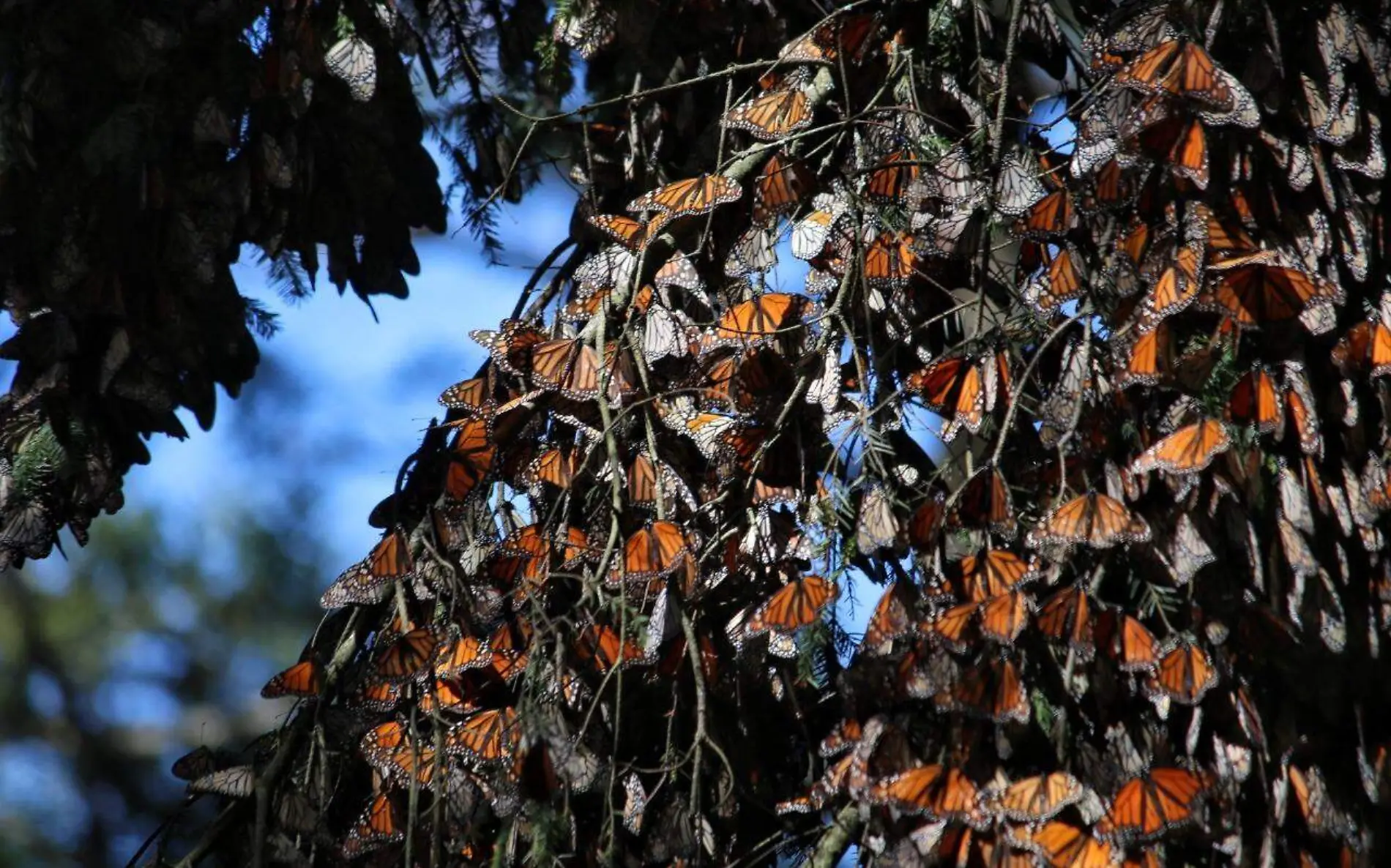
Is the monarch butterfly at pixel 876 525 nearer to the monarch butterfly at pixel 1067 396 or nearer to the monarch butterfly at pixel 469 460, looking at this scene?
the monarch butterfly at pixel 1067 396

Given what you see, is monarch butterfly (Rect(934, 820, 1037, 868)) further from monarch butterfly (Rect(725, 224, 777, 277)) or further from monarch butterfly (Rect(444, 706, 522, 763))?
monarch butterfly (Rect(725, 224, 777, 277))

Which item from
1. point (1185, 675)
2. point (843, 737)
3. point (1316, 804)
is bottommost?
point (1316, 804)

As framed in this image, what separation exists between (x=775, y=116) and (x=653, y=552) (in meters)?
0.49

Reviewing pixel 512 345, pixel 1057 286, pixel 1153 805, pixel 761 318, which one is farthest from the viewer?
pixel 512 345

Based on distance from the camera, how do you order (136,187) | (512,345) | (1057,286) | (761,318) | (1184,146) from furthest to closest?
(136,187) → (512,345) → (761,318) → (1057,286) → (1184,146)

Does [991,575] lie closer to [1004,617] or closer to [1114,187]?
[1004,617]

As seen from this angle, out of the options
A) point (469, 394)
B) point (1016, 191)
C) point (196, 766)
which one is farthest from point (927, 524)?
point (196, 766)

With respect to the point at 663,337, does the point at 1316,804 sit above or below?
below

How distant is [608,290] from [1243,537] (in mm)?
678

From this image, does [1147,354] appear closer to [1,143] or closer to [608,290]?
[608,290]

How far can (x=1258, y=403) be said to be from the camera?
122cm

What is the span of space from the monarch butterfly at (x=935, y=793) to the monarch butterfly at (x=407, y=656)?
0.50 metres

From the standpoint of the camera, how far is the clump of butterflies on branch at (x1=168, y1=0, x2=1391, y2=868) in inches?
47.8

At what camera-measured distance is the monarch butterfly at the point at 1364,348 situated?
4.05 feet
